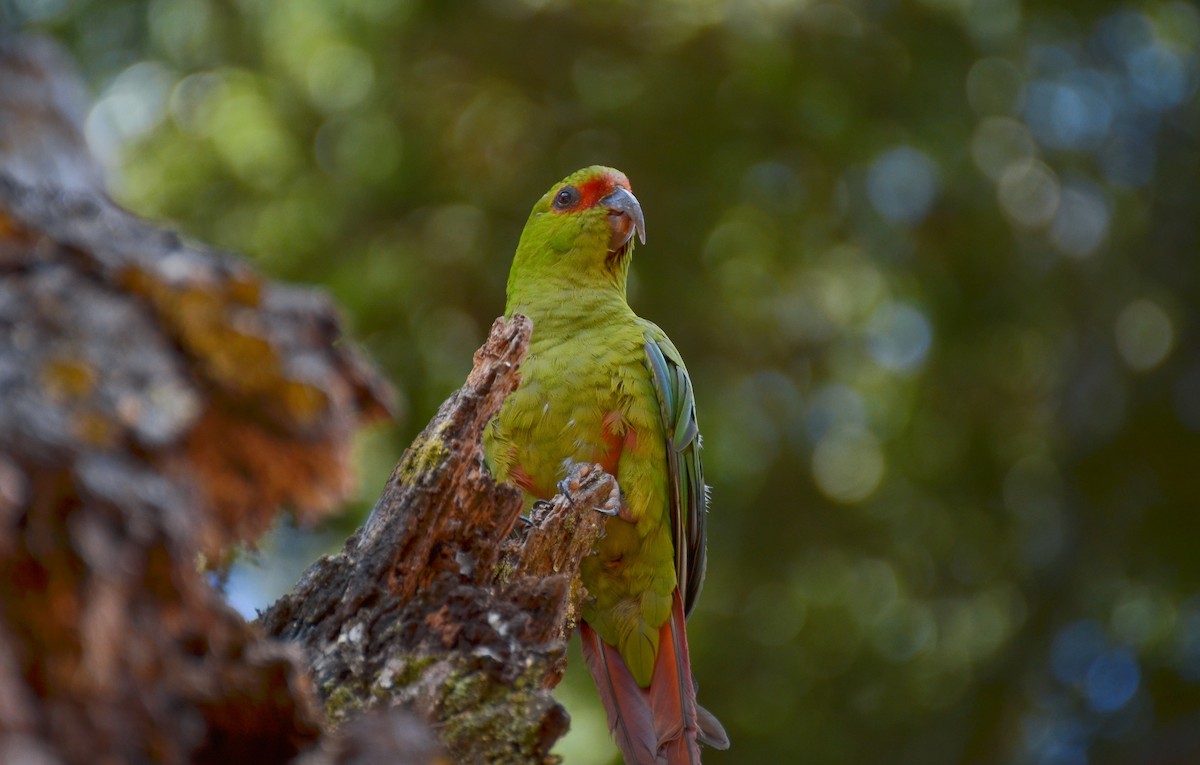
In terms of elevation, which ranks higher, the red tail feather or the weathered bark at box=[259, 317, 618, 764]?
the red tail feather

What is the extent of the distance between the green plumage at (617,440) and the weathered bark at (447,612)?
123cm

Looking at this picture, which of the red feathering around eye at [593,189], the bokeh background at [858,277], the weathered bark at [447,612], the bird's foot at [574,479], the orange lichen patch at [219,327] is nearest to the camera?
the orange lichen patch at [219,327]

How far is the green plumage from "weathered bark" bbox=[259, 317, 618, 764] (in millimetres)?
1227

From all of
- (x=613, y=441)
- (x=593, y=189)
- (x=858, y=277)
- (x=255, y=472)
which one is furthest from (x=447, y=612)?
(x=858, y=277)

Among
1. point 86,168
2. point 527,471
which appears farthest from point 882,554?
point 86,168

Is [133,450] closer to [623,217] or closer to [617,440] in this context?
[617,440]

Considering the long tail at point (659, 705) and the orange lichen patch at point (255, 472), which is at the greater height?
the long tail at point (659, 705)

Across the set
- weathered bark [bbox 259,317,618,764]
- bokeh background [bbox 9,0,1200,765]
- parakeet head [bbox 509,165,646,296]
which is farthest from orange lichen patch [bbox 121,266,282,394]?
bokeh background [bbox 9,0,1200,765]

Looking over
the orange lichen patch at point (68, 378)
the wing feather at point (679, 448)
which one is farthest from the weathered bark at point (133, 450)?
the wing feather at point (679, 448)

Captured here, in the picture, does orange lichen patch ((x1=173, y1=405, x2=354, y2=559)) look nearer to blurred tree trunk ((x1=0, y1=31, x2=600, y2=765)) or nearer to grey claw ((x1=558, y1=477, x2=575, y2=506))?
blurred tree trunk ((x1=0, y1=31, x2=600, y2=765))

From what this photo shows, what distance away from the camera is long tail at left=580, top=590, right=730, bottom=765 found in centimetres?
378

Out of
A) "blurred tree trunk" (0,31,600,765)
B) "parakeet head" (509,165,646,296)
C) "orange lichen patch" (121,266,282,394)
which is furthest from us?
"parakeet head" (509,165,646,296)

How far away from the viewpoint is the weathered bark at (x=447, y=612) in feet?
6.53

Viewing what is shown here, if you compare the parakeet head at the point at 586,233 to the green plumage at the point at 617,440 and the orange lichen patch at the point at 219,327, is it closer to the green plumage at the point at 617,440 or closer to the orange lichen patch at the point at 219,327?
the green plumage at the point at 617,440
